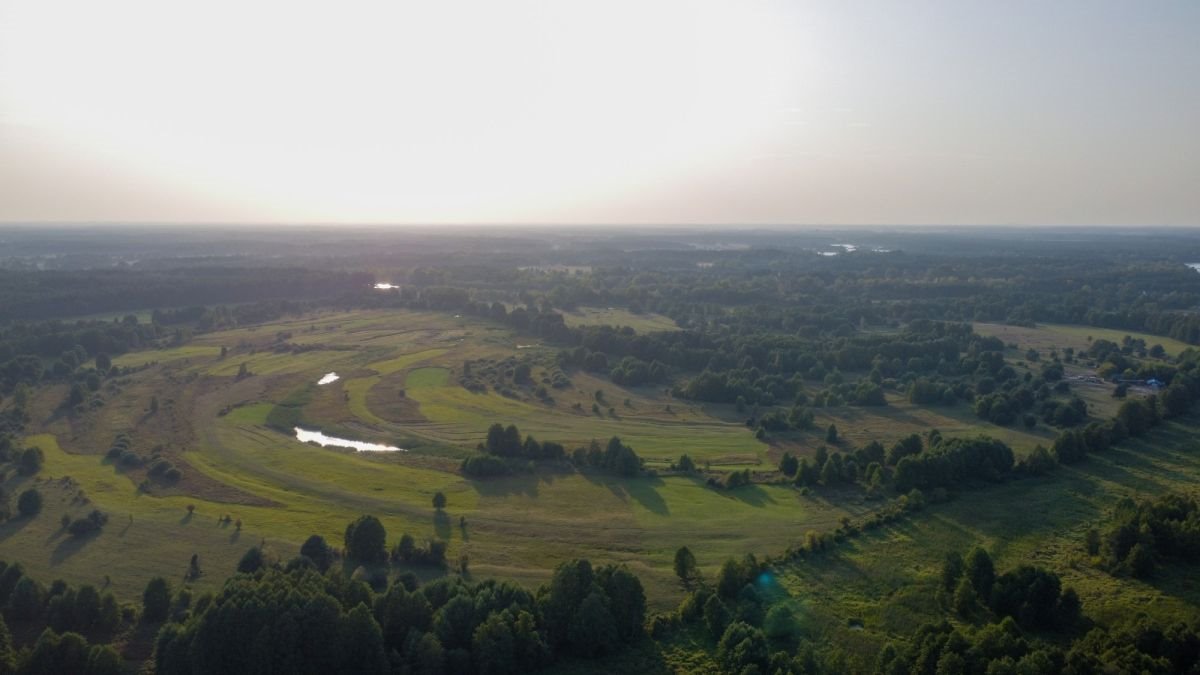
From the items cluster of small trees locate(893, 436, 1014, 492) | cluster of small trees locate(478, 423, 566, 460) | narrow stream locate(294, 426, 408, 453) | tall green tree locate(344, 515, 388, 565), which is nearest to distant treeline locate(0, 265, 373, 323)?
narrow stream locate(294, 426, 408, 453)

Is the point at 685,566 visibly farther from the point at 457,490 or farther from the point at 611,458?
the point at 457,490

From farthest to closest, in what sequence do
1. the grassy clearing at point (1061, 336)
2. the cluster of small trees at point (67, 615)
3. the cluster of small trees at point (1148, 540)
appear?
the grassy clearing at point (1061, 336)
the cluster of small trees at point (1148, 540)
the cluster of small trees at point (67, 615)

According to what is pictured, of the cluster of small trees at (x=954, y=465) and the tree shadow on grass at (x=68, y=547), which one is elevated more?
the cluster of small trees at (x=954, y=465)

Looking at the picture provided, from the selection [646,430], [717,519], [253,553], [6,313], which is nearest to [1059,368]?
[646,430]

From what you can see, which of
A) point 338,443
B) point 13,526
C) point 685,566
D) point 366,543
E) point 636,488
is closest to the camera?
point 685,566

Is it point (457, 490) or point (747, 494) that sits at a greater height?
point (747, 494)

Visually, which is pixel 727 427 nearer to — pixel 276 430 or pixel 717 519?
pixel 717 519

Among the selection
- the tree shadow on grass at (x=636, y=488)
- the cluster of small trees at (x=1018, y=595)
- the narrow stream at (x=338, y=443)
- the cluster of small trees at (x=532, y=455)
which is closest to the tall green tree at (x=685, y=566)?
the tree shadow on grass at (x=636, y=488)

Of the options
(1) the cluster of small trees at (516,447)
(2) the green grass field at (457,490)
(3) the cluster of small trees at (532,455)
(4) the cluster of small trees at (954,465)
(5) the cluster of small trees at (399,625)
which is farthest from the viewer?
(1) the cluster of small trees at (516,447)

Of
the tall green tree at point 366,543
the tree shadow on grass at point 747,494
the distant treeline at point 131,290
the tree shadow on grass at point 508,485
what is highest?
the distant treeline at point 131,290

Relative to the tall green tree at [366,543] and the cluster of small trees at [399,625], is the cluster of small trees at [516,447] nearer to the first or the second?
the tall green tree at [366,543]

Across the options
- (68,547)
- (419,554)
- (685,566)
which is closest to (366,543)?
(419,554)

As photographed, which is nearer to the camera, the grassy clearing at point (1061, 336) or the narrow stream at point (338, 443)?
the narrow stream at point (338, 443)

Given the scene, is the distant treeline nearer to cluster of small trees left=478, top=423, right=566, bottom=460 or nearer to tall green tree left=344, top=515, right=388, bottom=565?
cluster of small trees left=478, top=423, right=566, bottom=460
